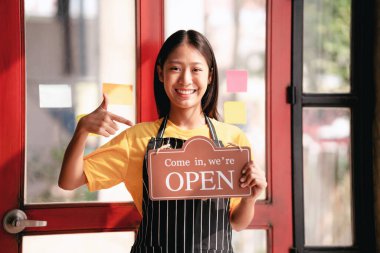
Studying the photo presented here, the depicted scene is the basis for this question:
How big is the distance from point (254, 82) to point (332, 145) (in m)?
0.51

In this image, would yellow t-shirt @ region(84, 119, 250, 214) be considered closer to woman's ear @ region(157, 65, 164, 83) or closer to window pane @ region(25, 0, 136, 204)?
woman's ear @ region(157, 65, 164, 83)

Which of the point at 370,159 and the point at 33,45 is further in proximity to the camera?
the point at 370,159

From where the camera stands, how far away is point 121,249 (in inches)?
82.7

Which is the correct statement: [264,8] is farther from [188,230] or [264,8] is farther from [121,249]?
Answer: [121,249]

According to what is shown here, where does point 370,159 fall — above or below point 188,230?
above

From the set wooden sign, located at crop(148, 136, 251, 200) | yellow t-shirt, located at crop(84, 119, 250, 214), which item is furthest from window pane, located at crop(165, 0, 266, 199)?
wooden sign, located at crop(148, 136, 251, 200)

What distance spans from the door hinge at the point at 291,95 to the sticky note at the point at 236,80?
0.70 feet

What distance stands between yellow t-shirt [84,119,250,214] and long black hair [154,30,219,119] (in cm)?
10

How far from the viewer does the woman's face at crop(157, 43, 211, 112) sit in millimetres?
1616

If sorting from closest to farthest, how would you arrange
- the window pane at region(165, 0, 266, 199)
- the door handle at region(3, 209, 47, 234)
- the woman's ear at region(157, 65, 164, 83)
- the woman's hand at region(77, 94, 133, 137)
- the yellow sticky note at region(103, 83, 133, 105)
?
the woman's hand at region(77, 94, 133, 137)
the woman's ear at region(157, 65, 164, 83)
the door handle at region(3, 209, 47, 234)
the yellow sticky note at region(103, 83, 133, 105)
the window pane at region(165, 0, 266, 199)

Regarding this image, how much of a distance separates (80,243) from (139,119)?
62 centimetres

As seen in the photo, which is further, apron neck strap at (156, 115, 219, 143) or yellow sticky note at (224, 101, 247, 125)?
yellow sticky note at (224, 101, 247, 125)

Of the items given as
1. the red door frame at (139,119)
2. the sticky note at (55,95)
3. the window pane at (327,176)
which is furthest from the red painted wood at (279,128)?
the sticky note at (55,95)

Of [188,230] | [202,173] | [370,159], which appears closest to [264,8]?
[370,159]
